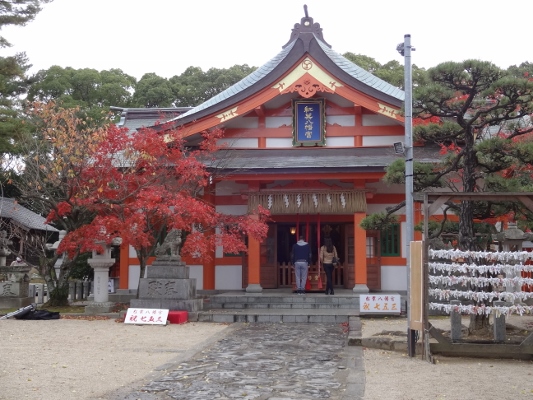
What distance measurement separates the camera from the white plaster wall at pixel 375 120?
800 inches

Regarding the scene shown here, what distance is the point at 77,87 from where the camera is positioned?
4256 cm

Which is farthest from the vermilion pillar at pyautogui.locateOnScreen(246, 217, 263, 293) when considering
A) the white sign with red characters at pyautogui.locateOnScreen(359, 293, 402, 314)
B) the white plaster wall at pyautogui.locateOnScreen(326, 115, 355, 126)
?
the white plaster wall at pyautogui.locateOnScreen(326, 115, 355, 126)

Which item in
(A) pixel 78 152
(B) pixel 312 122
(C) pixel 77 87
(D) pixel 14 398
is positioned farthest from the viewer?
(C) pixel 77 87

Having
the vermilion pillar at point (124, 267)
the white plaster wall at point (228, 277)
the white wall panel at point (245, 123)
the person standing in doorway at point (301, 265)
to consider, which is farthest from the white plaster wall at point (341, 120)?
the vermilion pillar at point (124, 267)

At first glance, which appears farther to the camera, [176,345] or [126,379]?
[176,345]

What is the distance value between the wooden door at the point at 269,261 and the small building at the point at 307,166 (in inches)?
1.3

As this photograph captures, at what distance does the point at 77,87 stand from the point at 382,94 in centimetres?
2923

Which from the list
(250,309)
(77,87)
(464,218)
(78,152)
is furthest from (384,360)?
(77,87)

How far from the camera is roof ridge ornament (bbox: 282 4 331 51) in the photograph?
772 inches

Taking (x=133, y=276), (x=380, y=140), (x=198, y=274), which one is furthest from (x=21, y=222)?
(x=380, y=140)

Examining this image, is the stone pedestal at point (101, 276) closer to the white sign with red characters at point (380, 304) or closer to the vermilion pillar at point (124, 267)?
the vermilion pillar at point (124, 267)

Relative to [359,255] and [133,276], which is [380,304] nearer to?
[359,255]

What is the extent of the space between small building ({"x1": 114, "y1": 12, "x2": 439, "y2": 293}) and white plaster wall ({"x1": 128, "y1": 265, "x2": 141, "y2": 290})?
3cm

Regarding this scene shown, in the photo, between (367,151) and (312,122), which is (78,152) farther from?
(367,151)
